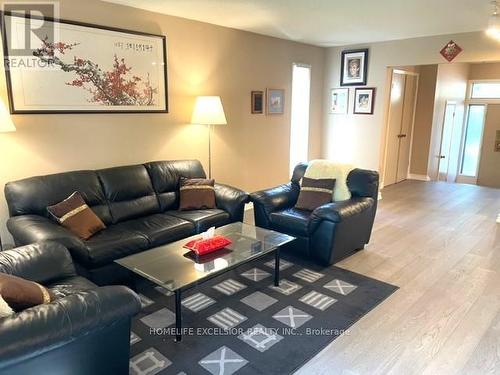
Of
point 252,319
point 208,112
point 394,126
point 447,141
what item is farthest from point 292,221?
point 447,141

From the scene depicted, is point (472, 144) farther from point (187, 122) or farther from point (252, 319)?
point (252, 319)

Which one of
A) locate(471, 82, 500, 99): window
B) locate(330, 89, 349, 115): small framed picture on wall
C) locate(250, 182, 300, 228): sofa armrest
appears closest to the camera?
locate(250, 182, 300, 228): sofa armrest

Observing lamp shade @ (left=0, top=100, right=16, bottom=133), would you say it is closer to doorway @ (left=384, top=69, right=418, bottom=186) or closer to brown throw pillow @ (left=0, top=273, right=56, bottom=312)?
brown throw pillow @ (left=0, top=273, right=56, bottom=312)

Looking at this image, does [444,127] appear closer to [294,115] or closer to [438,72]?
[438,72]

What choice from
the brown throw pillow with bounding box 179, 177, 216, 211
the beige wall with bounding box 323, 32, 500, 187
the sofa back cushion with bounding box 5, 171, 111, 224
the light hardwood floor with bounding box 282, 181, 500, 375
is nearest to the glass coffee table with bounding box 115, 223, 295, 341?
the brown throw pillow with bounding box 179, 177, 216, 211

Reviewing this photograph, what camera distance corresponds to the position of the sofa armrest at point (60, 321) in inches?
53.2

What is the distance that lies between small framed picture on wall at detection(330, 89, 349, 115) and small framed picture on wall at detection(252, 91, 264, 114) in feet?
5.43

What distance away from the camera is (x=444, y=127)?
26.2 ft

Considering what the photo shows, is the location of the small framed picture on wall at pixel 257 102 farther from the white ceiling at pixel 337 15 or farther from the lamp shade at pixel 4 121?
the lamp shade at pixel 4 121

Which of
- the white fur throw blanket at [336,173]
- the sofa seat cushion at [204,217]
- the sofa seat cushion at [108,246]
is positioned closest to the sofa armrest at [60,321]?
the sofa seat cushion at [108,246]

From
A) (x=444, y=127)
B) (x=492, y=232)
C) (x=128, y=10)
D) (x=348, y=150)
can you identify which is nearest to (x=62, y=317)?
(x=128, y=10)

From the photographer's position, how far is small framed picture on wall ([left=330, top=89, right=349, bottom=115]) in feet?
20.1

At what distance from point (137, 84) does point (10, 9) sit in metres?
1.22

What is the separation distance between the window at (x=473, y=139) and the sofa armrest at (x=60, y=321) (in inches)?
363
